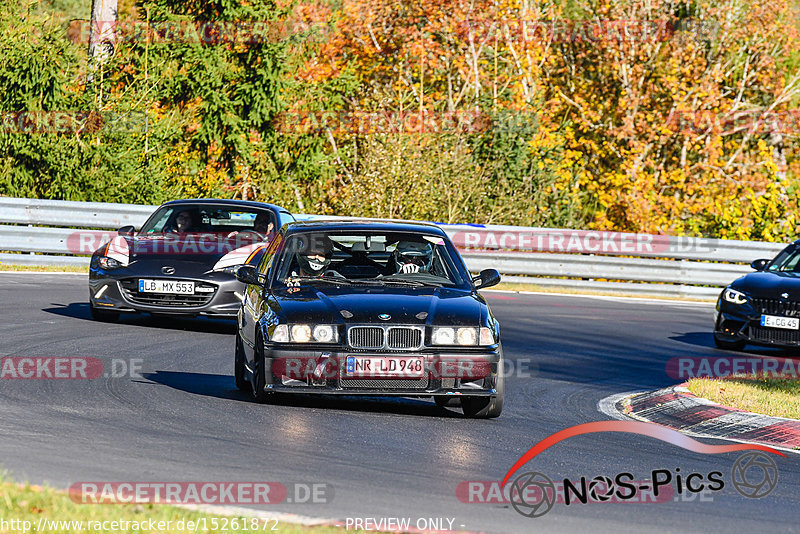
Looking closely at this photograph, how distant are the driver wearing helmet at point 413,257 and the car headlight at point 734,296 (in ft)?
22.1

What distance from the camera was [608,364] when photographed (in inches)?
547

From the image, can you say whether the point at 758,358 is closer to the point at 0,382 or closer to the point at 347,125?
the point at 0,382

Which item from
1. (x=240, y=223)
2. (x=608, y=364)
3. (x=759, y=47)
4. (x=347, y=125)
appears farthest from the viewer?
(x=759, y=47)

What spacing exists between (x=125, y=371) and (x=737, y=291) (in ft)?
27.2

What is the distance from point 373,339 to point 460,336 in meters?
0.61

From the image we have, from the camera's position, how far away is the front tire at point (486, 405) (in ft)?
30.3

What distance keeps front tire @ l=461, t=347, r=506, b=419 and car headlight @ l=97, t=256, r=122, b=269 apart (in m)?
5.88

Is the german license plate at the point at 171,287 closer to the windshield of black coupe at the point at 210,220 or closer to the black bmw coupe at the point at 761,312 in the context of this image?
the windshield of black coupe at the point at 210,220

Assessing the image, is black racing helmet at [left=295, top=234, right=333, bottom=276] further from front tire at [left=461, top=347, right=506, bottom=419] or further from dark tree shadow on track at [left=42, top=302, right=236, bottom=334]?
dark tree shadow on track at [left=42, top=302, right=236, bottom=334]

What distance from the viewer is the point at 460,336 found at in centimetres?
892

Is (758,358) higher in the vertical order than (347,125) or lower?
lower

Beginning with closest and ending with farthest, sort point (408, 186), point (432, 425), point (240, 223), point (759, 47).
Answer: point (432, 425)
point (240, 223)
point (408, 186)
point (759, 47)

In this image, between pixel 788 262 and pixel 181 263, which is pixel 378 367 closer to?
pixel 181 263

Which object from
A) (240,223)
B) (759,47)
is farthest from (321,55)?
(240,223)
